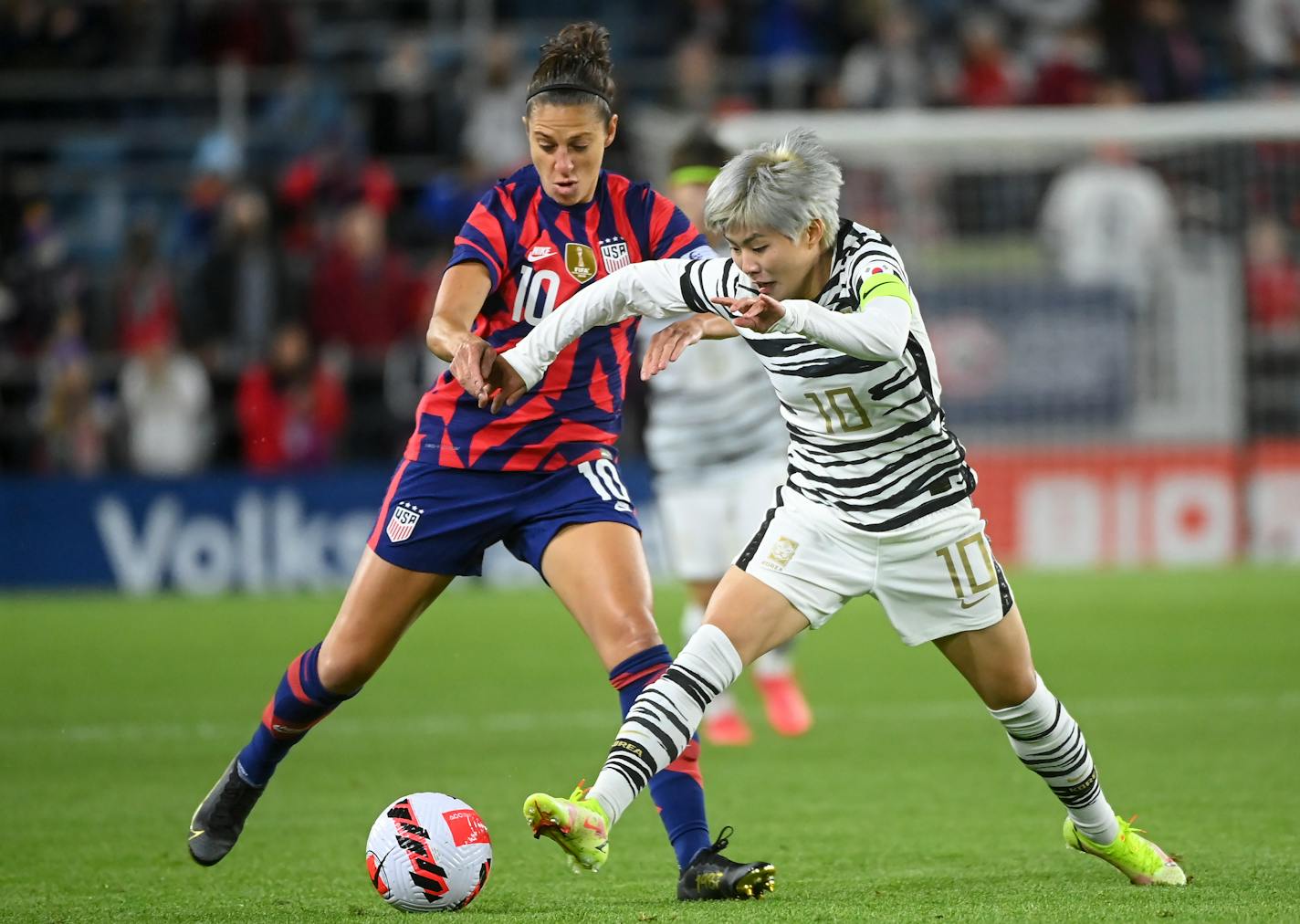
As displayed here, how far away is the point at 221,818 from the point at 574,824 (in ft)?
6.15

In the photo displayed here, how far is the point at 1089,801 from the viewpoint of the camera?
5598 mm

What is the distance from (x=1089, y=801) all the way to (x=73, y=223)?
14569 mm

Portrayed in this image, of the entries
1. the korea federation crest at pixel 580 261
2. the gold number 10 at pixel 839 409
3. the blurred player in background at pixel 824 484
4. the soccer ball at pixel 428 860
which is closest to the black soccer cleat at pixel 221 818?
the soccer ball at pixel 428 860

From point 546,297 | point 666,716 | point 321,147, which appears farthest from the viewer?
point 321,147

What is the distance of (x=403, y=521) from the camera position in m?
6.01

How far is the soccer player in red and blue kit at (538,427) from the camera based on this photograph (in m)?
5.86

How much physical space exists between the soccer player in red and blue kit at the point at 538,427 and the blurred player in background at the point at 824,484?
1.63 feet

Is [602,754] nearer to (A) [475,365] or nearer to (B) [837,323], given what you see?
(A) [475,365]

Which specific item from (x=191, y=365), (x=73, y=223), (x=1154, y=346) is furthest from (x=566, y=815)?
(x=73, y=223)

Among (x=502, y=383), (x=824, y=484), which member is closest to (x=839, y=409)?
(x=824, y=484)

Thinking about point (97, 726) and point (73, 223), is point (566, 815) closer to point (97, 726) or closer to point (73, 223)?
point (97, 726)

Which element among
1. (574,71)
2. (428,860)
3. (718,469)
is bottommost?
(718,469)

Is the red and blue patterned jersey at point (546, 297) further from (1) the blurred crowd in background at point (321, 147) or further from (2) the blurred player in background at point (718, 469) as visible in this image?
(1) the blurred crowd in background at point (321, 147)

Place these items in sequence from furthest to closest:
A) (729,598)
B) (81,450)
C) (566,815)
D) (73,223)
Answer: (73,223) < (81,450) < (729,598) < (566,815)
